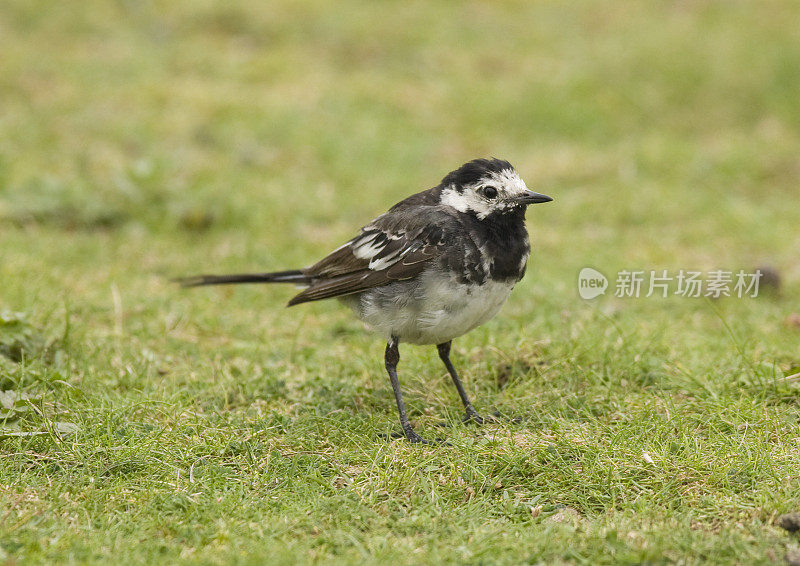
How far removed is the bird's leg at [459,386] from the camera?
15.7ft

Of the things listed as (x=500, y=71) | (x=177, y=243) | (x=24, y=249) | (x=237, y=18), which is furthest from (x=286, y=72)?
(x=24, y=249)

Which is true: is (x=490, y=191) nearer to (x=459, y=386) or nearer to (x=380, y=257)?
(x=380, y=257)

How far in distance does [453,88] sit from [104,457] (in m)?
9.34

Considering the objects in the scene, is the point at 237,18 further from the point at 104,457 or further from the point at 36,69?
the point at 104,457

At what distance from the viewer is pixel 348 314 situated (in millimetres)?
6645

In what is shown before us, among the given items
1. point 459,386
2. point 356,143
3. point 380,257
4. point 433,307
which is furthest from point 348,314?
point 356,143

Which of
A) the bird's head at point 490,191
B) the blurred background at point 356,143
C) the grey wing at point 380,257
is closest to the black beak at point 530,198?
the bird's head at point 490,191

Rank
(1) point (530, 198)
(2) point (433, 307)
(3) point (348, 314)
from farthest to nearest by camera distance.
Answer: (3) point (348, 314) → (1) point (530, 198) → (2) point (433, 307)

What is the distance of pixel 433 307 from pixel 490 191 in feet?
2.41

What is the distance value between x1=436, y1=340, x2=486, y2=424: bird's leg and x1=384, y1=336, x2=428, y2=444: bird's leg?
1.04 feet

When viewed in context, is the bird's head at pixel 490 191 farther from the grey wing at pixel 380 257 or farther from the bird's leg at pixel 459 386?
the bird's leg at pixel 459 386

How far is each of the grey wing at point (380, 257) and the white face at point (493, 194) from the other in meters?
0.20

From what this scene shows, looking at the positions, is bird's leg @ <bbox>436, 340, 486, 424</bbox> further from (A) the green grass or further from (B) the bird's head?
(B) the bird's head

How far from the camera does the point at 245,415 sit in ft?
15.8
